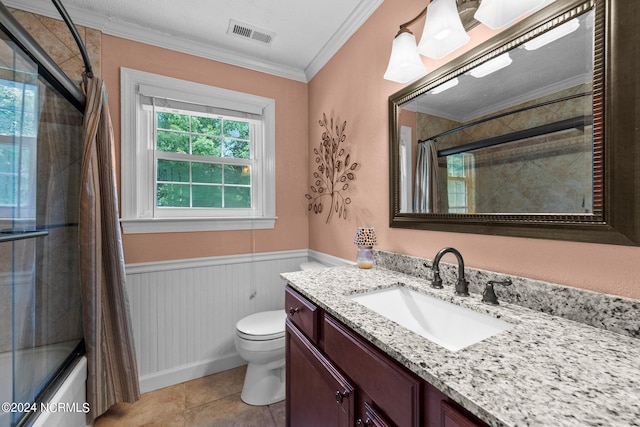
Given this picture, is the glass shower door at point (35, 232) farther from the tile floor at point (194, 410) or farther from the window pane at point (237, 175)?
the window pane at point (237, 175)

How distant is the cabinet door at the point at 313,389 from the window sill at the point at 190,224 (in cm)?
114

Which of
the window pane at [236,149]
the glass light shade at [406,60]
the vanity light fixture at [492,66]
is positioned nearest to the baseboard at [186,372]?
the window pane at [236,149]

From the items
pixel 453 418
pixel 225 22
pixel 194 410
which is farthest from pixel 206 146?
pixel 453 418

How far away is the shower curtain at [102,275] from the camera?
1.49 m

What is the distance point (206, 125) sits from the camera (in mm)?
2223

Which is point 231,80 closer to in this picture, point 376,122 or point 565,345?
point 376,122

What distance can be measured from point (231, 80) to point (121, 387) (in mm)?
2276

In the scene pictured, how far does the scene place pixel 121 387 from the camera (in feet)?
5.31

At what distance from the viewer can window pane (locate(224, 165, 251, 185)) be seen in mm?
2291

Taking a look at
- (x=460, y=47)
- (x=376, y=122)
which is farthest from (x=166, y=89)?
(x=460, y=47)

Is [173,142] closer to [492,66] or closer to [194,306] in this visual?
[194,306]

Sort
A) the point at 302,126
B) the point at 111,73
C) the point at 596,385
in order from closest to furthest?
the point at 596,385 < the point at 111,73 < the point at 302,126

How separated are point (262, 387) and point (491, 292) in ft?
5.14

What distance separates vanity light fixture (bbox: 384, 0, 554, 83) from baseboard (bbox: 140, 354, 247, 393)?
2322mm
